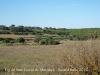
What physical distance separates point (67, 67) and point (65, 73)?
0.89 feet

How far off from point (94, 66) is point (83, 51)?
80 centimetres

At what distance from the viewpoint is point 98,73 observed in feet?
22.4

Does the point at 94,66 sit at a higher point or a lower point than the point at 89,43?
lower

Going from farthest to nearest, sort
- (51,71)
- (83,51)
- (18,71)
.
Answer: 1. (18,71)
2. (51,71)
3. (83,51)

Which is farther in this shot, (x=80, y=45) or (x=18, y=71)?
(x=18, y=71)

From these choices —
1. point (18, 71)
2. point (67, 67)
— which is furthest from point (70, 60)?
point (18, 71)

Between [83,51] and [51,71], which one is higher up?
[83,51]

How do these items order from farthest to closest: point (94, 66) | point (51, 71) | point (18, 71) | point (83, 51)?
1. point (18, 71)
2. point (51, 71)
3. point (83, 51)
4. point (94, 66)

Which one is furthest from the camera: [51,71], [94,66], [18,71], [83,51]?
[18,71]

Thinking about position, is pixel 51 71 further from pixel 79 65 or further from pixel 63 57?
pixel 79 65

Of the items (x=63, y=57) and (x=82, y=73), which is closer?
(x=82, y=73)

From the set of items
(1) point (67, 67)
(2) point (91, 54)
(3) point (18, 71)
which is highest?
(2) point (91, 54)

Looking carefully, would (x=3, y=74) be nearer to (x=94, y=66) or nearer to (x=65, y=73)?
(x=65, y=73)

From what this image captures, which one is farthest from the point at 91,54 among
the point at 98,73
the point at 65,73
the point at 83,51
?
the point at 65,73
